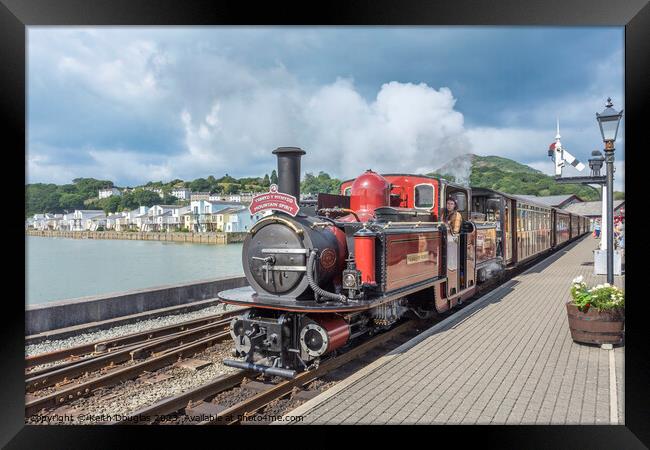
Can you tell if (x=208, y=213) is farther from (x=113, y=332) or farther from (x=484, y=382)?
A: (x=484, y=382)

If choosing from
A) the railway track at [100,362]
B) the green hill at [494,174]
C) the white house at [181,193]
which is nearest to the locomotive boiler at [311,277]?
the railway track at [100,362]

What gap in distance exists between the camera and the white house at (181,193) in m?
7.00

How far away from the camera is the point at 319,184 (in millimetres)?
7449

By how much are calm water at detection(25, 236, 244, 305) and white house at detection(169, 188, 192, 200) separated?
1583mm

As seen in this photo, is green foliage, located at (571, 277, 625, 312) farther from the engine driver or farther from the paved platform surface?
the engine driver

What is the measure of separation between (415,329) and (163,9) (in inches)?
225

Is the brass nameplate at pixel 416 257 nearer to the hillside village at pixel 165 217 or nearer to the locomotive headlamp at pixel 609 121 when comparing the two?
the hillside village at pixel 165 217

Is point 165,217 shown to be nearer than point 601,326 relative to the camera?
No

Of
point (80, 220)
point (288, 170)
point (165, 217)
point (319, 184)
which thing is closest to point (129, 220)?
point (80, 220)

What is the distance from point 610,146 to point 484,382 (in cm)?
442

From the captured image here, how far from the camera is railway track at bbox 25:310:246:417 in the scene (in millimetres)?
4463

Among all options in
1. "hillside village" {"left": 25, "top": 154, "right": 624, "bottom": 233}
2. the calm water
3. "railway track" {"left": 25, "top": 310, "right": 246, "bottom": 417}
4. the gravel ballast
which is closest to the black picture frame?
"railway track" {"left": 25, "top": 310, "right": 246, "bottom": 417}

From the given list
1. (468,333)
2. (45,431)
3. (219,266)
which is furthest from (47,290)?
(468,333)

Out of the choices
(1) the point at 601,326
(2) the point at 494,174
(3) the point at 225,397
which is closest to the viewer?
(3) the point at 225,397
